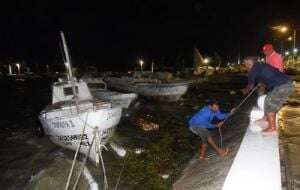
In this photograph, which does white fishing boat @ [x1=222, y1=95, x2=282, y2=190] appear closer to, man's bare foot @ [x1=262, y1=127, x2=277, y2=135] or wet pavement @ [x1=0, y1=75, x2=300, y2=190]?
man's bare foot @ [x1=262, y1=127, x2=277, y2=135]

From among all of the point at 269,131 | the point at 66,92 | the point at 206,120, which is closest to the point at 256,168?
the point at 269,131

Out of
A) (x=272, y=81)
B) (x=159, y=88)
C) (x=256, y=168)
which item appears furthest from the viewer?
(x=159, y=88)

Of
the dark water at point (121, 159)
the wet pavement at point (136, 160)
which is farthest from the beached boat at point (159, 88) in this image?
the wet pavement at point (136, 160)

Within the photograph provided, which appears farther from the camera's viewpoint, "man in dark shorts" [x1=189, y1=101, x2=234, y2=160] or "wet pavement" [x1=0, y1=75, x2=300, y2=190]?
"wet pavement" [x1=0, y1=75, x2=300, y2=190]

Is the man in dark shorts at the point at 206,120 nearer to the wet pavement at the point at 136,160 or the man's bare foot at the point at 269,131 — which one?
the wet pavement at the point at 136,160

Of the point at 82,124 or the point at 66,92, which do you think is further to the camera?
the point at 66,92

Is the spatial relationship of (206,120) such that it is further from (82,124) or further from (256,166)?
A: (82,124)

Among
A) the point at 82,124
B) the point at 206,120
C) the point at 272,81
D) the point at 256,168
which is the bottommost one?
the point at 82,124

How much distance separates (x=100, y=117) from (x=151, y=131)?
15.7 ft

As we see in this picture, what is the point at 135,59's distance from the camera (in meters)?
94.2

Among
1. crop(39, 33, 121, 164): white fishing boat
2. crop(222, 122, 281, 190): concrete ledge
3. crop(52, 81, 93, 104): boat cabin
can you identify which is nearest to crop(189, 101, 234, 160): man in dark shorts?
crop(222, 122, 281, 190): concrete ledge

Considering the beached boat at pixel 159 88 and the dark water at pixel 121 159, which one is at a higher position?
Answer: the beached boat at pixel 159 88

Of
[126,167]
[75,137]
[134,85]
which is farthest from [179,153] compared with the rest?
[134,85]

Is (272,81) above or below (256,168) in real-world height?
above
